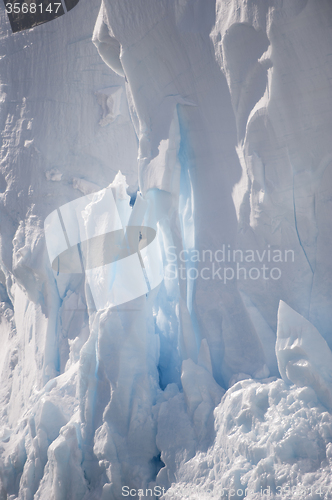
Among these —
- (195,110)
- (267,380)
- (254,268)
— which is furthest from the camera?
(195,110)

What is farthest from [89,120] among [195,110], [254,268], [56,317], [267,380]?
[267,380]

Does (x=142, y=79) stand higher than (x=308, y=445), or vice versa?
(x=142, y=79)

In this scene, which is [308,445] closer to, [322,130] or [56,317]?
[322,130]

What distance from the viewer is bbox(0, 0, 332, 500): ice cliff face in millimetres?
3557

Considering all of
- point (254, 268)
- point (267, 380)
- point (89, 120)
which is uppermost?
point (89, 120)

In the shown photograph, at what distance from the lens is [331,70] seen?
358 cm

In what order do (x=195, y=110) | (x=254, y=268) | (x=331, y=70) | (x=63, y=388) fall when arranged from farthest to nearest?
(x=63, y=388), (x=195, y=110), (x=254, y=268), (x=331, y=70)

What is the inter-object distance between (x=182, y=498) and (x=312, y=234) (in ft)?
8.00

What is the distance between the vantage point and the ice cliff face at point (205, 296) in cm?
356

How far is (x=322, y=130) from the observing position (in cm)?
372

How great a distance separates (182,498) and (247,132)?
123 inches

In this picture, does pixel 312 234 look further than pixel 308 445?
Yes

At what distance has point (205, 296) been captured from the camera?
4590 millimetres

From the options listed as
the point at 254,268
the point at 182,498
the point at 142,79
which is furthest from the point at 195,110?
the point at 182,498
